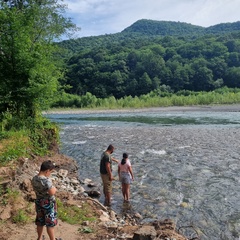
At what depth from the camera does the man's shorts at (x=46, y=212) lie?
6955 millimetres

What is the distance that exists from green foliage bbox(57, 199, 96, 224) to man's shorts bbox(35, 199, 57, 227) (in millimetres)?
1977

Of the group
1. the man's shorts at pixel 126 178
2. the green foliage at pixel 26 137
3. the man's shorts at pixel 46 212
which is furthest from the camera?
the man's shorts at pixel 126 178

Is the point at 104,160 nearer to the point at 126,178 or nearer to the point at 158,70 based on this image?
the point at 126,178

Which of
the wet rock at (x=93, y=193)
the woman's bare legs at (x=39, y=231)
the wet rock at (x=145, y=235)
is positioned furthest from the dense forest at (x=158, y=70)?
the woman's bare legs at (x=39, y=231)

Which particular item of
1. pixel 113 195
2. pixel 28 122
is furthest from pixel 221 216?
pixel 28 122

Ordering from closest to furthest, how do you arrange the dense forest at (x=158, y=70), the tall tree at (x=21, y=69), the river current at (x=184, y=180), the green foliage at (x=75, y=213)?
1. the green foliage at (x=75, y=213)
2. the river current at (x=184, y=180)
3. the tall tree at (x=21, y=69)
4. the dense forest at (x=158, y=70)

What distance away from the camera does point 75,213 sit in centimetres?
964

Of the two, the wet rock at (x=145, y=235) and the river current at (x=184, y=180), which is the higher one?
the wet rock at (x=145, y=235)

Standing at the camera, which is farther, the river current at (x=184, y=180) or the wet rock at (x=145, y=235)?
the river current at (x=184, y=180)

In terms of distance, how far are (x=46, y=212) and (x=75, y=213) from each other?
280 cm

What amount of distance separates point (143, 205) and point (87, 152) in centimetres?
1174

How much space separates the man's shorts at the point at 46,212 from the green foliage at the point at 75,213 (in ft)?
6.49

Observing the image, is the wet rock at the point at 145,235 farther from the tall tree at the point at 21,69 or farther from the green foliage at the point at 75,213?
the tall tree at the point at 21,69

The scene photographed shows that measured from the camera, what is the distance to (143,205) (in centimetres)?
1215
